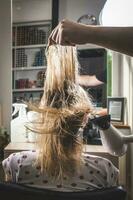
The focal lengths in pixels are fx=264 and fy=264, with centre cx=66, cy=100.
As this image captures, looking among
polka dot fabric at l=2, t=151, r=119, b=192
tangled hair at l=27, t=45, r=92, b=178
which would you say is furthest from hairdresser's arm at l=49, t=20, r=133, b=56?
polka dot fabric at l=2, t=151, r=119, b=192

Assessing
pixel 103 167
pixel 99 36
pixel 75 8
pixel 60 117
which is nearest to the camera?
pixel 99 36

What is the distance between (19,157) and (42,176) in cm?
15

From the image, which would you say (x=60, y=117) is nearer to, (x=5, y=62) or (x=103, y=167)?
(x=103, y=167)

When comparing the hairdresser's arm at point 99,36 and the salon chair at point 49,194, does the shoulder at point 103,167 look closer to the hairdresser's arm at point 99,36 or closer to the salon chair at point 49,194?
the salon chair at point 49,194

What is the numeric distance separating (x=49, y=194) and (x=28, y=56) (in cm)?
188

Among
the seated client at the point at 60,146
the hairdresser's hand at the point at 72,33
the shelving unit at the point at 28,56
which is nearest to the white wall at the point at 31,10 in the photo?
the shelving unit at the point at 28,56

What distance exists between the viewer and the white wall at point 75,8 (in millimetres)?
2459

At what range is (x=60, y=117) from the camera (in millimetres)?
1027

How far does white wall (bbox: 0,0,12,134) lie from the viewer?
2.55 meters

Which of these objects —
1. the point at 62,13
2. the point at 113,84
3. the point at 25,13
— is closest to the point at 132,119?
the point at 113,84

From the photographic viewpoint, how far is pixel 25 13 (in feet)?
8.20

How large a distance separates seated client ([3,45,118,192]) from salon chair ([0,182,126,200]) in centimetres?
25

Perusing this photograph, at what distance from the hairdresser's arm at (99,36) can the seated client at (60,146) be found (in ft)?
1.17

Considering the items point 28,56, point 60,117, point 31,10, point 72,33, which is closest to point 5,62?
point 28,56
